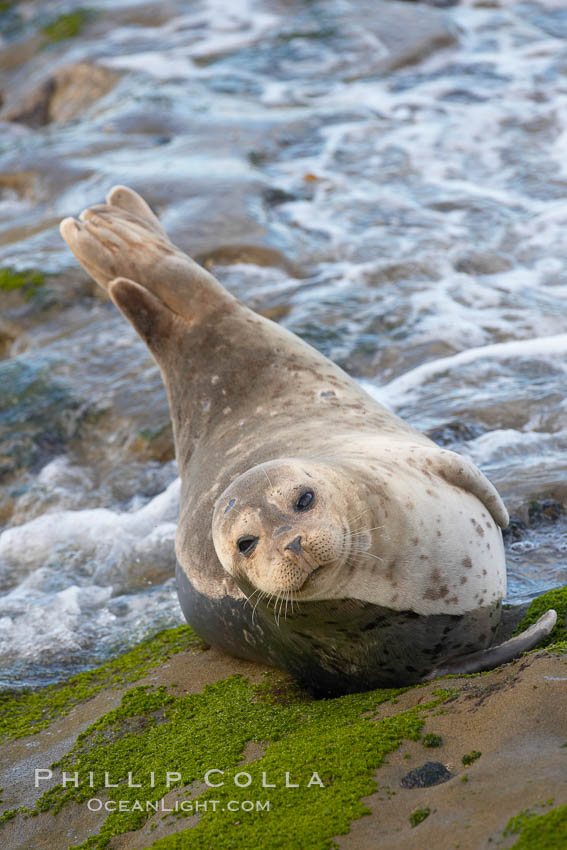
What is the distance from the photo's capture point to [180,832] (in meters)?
3.06

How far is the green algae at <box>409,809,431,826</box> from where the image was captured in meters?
2.69

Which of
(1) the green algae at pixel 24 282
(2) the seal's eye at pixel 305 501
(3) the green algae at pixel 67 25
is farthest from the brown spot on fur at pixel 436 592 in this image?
(3) the green algae at pixel 67 25

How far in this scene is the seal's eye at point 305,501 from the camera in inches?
136

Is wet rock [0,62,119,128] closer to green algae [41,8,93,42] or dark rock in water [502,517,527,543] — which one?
green algae [41,8,93,42]

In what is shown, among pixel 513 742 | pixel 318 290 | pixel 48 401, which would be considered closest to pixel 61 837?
pixel 513 742

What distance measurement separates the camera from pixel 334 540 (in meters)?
3.37

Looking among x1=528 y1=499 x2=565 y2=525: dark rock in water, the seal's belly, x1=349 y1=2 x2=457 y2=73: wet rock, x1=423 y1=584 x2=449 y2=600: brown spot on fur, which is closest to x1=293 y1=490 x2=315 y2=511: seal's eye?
the seal's belly

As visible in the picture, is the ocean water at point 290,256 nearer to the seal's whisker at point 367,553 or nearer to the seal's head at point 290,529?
the seal's whisker at point 367,553

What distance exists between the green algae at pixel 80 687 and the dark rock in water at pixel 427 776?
1903 millimetres

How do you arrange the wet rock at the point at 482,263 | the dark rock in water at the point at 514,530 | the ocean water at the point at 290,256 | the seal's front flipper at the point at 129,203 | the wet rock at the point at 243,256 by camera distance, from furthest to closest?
the wet rock at the point at 243,256 → the wet rock at the point at 482,263 → the seal's front flipper at the point at 129,203 → the ocean water at the point at 290,256 → the dark rock in water at the point at 514,530

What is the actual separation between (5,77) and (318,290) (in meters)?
10.4

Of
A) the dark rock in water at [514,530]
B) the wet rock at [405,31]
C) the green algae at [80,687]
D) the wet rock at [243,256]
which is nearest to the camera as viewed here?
the green algae at [80,687]

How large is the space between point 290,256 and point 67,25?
966 centimetres

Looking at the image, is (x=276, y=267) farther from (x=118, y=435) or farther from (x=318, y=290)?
(x=118, y=435)
